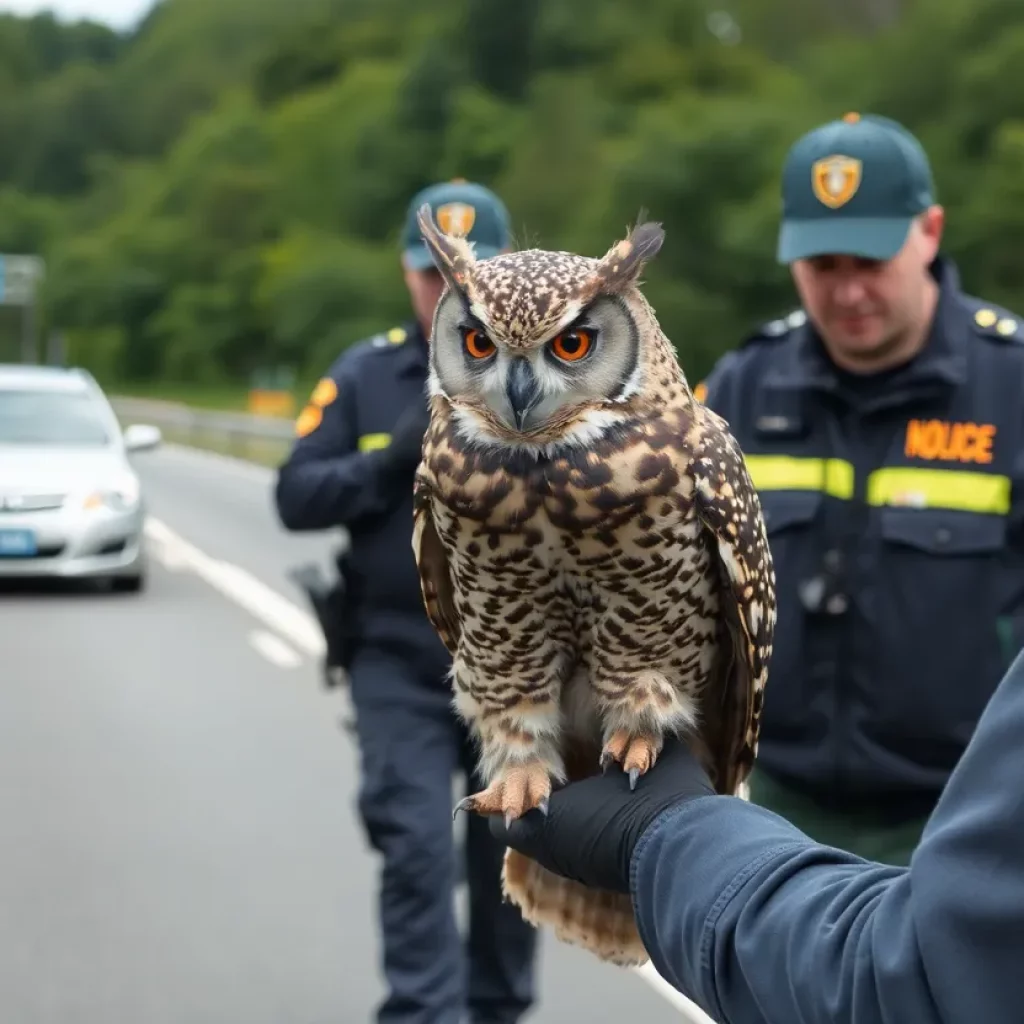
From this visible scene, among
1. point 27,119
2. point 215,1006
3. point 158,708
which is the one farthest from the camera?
point 27,119

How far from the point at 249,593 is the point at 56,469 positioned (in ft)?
5.25

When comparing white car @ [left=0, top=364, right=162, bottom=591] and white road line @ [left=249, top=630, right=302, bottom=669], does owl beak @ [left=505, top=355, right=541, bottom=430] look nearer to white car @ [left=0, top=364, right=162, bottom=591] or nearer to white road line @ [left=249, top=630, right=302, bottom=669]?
white road line @ [left=249, top=630, right=302, bottom=669]

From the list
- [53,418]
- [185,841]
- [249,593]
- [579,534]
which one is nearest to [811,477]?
[579,534]

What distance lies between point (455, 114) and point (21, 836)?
40.1 m

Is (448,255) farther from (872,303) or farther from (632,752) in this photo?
(872,303)

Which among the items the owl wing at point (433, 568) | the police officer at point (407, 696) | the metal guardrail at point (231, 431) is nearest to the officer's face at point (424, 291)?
the police officer at point (407, 696)

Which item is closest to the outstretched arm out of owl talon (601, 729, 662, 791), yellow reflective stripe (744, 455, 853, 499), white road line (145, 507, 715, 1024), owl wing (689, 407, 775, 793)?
owl talon (601, 729, 662, 791)

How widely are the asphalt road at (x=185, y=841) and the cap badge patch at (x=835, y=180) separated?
224cm

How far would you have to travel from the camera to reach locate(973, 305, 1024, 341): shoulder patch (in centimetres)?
319

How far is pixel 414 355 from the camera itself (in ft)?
13.4

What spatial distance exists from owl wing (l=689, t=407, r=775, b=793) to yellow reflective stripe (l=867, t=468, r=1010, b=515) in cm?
71

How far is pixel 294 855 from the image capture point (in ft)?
18.7

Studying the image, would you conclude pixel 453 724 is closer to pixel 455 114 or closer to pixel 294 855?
pixel 294 855

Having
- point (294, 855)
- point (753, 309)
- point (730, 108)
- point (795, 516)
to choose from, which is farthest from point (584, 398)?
point (730, 108)
